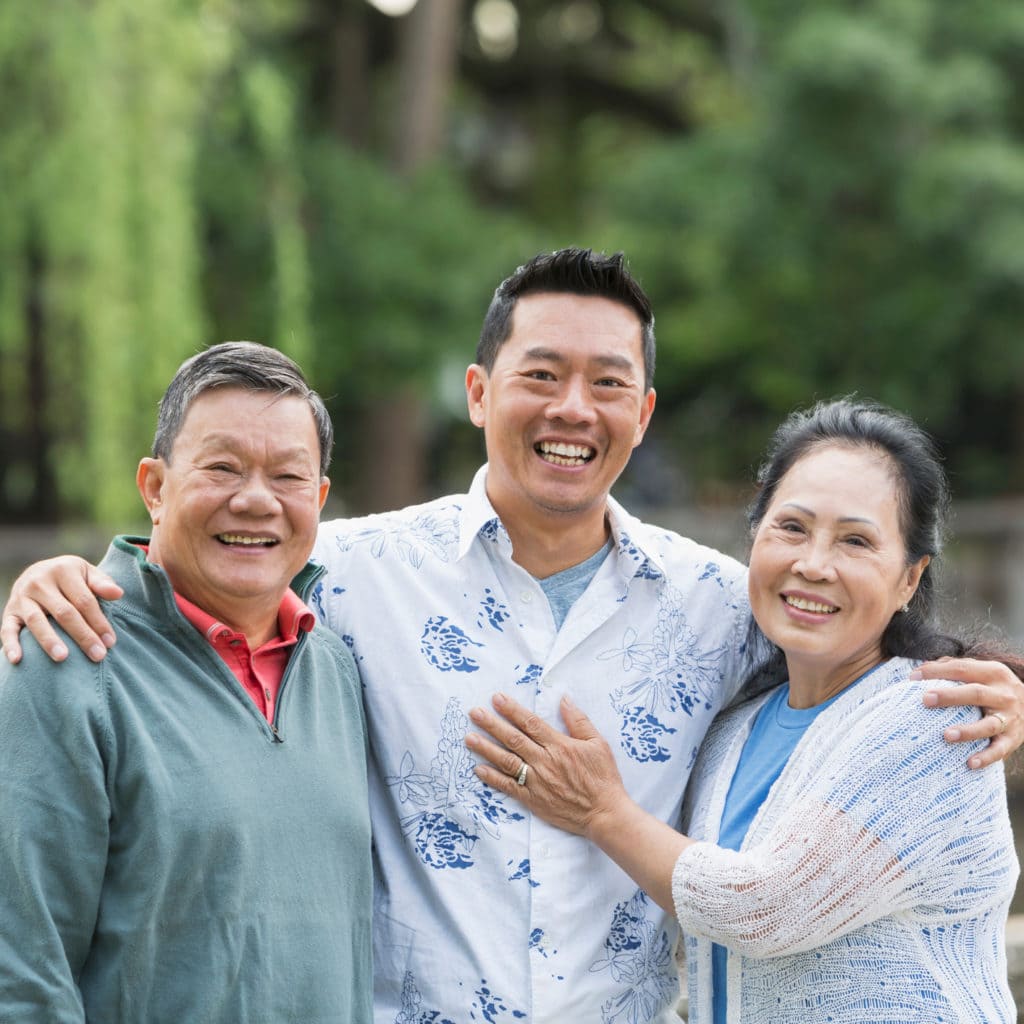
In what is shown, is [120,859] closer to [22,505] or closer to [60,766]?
[60,766]

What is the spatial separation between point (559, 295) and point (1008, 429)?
10384 mm

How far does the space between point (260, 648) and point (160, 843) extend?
0.36 m

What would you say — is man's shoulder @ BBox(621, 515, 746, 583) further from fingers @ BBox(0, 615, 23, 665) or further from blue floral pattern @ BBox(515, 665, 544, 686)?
fingers @ BBox(0, 615, 23, 665)

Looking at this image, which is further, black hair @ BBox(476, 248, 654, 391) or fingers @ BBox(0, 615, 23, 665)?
black hair @ BBox(476, 248, 654, 391)

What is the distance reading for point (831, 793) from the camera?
2039 mm

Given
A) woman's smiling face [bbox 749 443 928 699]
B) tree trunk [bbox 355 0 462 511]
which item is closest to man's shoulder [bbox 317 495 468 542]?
woman's smiling face [bbox 749 443 928 699]

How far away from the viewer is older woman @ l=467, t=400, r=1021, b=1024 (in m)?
2.02

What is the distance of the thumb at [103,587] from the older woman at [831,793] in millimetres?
663

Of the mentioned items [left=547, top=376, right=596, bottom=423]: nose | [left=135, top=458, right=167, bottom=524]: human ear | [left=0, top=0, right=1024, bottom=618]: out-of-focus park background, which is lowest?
[left=135, top=458, right=167, bottom=524]: human ear

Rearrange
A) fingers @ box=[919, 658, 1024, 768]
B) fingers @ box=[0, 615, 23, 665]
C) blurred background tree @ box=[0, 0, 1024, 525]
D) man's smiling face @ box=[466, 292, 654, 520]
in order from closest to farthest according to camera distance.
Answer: fingers @ box=[0, 615, 23, 665], fingers @ box=[919, 658, 1024, 768], man's smiling face @ box=[466, 292, 654, 520], blurred background tree @ box=[0, 0, 1024, 525]

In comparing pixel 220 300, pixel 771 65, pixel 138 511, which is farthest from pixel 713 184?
pixel 138 511

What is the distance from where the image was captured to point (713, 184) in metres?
10.1

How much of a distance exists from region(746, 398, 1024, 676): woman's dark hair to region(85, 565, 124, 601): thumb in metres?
1.12

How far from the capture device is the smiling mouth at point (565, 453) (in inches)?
94.6
